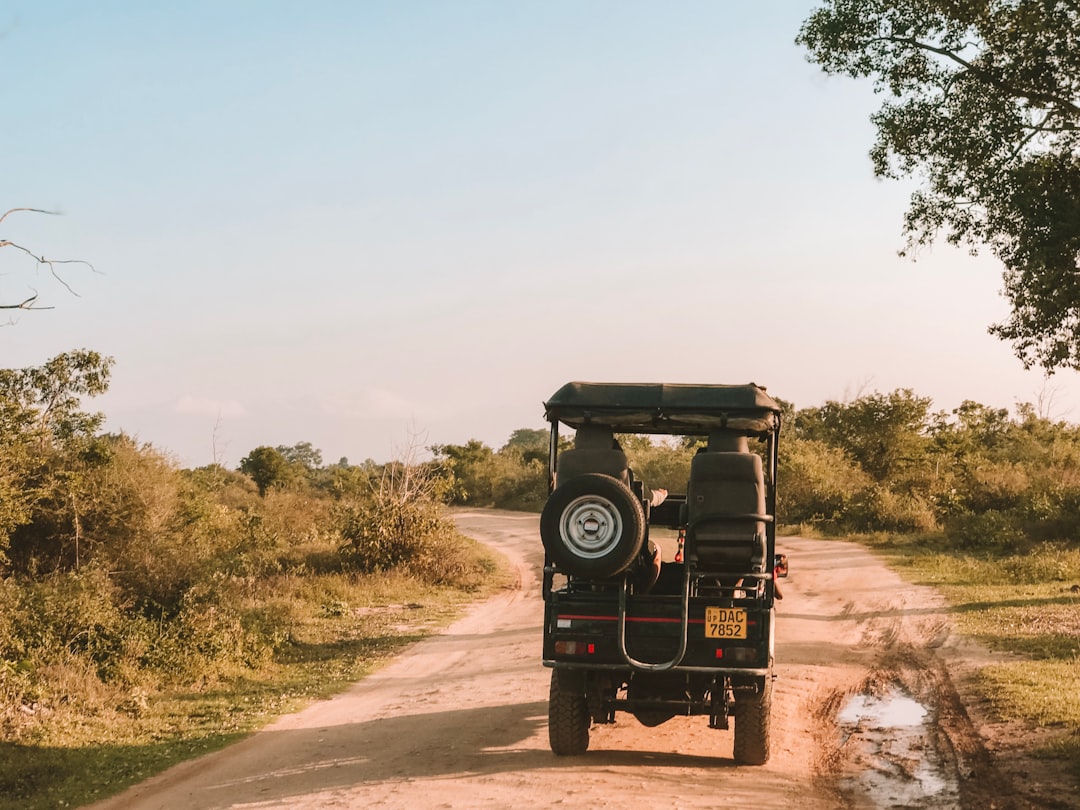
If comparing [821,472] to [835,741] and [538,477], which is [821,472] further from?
[835,741]

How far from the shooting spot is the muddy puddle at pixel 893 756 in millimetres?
6973

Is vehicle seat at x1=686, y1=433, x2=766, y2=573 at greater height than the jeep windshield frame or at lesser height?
lesser

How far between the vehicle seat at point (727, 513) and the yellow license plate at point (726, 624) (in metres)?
0.39

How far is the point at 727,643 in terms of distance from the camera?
748 centimetres

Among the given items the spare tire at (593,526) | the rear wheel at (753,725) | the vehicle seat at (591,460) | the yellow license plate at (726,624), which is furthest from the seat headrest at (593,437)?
the rear wheel at (753,725)

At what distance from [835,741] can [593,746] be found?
2.15m

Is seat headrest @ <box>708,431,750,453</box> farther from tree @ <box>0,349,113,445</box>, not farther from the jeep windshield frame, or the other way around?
tree @ <box>0,349,113,445</box>

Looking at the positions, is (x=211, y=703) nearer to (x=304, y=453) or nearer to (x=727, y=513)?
(x=727, y=513)

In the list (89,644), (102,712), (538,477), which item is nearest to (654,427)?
(102,712)

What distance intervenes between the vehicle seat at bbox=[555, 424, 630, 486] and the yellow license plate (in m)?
1.27

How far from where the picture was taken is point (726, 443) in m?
8.13

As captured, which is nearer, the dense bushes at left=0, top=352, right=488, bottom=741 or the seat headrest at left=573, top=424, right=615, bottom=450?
the seat headrest at left=573, top=424, right=615, bottom=450

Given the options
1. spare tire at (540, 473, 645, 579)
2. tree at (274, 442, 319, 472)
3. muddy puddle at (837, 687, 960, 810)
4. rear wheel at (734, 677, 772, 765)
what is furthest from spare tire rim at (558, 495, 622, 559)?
tree at (274, 442, 319, 472)

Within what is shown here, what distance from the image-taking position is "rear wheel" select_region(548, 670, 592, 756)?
782 centimetres
